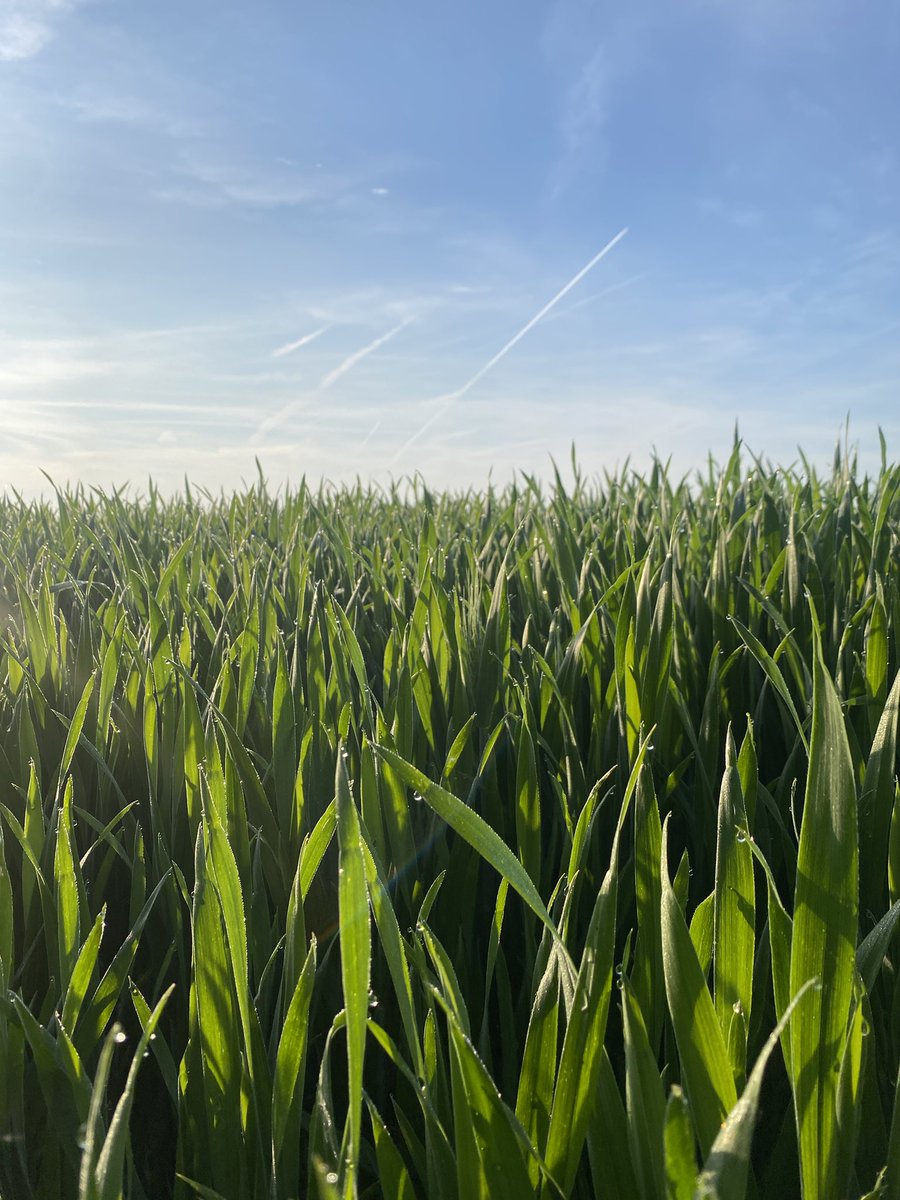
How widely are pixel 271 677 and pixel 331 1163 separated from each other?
0.64 meters

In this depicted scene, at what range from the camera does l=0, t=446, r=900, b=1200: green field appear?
0.44m

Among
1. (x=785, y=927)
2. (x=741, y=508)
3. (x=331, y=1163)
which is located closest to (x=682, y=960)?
(x=785, y=927)

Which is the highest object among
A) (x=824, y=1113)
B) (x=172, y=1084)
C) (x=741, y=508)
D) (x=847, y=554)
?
(x=741, y=508)

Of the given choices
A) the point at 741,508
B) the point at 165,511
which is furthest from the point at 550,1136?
the point at 165,511

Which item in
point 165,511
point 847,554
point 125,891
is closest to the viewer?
point 125,891

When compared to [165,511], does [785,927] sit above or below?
below

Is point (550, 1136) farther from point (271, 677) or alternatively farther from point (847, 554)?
point (847, 554)

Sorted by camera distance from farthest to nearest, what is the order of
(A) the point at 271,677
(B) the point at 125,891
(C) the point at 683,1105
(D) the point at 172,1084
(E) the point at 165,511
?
(E) the point at 165,511, (A) the point at 271,677, (B) the point at 125,891, (D) the point at 172,1084, (C) the point at 683,1105

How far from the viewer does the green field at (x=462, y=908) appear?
0.44m

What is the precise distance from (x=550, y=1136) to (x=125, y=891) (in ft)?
2.01

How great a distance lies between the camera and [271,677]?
1084 millimetres

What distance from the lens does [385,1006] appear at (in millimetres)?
696

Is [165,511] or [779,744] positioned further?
[165,511]

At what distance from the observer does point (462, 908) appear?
2.47ft
